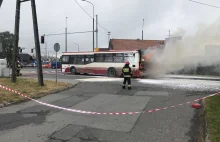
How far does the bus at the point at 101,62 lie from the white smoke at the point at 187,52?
1.50 m

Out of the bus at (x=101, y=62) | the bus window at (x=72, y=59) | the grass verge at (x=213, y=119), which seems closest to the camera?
the grass verge at (x=213, y=119)

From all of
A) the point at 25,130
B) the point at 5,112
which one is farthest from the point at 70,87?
the point at 25,130

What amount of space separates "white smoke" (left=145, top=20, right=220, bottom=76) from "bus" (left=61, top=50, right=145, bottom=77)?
1.50 metres

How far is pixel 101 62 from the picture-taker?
26.4 m

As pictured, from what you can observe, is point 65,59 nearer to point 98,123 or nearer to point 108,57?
point 108,57

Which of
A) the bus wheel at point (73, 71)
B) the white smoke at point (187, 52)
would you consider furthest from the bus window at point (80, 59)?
the white smoke at point (187, 52)

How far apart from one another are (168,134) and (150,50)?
56.8ft

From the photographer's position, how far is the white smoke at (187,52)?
16641 mm

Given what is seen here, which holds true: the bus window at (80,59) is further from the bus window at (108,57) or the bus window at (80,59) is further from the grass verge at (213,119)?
the grass verge at (213,119)

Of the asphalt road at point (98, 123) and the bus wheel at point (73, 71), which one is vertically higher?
the bus wheel at point (73, 71)

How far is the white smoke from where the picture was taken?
16641 millimetres

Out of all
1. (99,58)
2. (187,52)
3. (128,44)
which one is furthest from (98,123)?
(128,44)

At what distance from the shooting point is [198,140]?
600 centimetres

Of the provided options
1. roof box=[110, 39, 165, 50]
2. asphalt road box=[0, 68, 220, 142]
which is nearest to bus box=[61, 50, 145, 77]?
asphalt road box=[0, 68, 220, 142]
